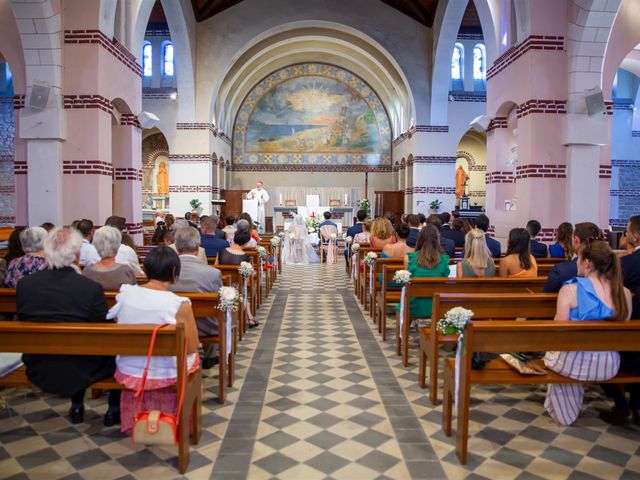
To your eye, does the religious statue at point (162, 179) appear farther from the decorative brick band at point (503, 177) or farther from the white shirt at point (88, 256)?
the white shirt at point (88, 256)

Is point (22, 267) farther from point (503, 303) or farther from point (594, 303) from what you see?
→ point (594, 303)

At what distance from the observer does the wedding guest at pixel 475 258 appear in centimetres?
575

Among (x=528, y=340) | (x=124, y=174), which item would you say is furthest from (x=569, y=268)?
(x=124, y=174)

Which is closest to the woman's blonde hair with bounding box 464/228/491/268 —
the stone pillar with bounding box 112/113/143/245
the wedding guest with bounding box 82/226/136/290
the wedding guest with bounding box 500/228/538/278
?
the wedding guest with bounding box 500/228/538/278

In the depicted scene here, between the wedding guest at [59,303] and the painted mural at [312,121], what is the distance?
837 inches

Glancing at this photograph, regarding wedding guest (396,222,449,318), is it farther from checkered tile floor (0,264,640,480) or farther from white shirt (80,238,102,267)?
white shirt (80,238,102,267)

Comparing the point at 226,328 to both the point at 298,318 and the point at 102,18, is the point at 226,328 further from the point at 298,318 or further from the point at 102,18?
the point at 102,18

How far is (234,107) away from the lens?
76.9 feet

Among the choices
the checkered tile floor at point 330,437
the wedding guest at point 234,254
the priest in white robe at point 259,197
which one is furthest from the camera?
the priest in white robe at point 259,197

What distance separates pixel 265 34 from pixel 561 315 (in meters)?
16.2

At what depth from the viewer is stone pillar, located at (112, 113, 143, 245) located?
10898 millimetres

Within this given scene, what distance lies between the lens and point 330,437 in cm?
396

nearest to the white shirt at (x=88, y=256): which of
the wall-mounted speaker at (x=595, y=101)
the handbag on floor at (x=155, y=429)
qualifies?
the handbag on floor at (x=155, y=429)

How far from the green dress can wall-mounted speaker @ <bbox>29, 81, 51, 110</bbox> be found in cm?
637
